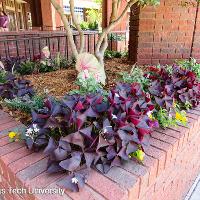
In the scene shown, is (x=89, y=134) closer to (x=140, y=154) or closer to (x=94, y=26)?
(x=140, y=154)

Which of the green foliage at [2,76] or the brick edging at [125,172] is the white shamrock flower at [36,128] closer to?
the brick edging at [125,172]

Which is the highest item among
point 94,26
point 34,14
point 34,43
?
point 34,14

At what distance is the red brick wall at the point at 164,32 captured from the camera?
382 cm

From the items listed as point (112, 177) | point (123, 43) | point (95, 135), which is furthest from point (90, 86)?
point (123, 43)

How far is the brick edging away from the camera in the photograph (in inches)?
49.5

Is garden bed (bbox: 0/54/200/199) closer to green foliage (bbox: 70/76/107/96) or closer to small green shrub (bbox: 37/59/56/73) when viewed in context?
green foliage (bbox: 70/76/107/96)

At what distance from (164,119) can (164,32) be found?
96.5 inches

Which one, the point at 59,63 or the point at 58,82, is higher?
the point at 59,63

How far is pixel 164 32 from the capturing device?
3936 mm

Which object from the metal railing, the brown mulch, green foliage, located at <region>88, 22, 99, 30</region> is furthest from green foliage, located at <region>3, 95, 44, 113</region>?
green foliage, located at <region>88, 22, 99, 30</region>

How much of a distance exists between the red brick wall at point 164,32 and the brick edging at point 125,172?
2.11 metres

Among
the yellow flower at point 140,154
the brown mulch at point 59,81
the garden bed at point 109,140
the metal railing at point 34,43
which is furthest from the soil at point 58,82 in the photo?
the metal railing at point 34,43

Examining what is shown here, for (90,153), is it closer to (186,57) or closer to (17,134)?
(17,134)

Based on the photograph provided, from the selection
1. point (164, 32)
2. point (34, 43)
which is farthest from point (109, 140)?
point (34, 43)
